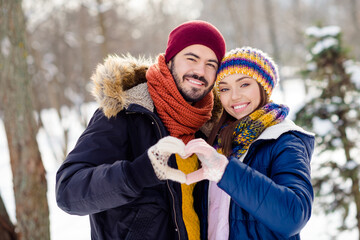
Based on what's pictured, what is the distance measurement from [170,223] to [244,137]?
74 cm

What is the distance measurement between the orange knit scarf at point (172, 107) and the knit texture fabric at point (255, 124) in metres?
0.39

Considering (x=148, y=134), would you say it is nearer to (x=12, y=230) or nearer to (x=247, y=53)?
(x=247, y=53)

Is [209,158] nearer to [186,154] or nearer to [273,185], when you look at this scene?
[186,154]

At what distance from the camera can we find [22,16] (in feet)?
12.0

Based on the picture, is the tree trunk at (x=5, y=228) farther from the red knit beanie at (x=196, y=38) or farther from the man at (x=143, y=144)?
the red knit beanie at (x=196, y=38)

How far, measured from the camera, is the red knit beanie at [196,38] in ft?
8.34

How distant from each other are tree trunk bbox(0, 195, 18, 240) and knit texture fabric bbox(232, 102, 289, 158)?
2.92 metres

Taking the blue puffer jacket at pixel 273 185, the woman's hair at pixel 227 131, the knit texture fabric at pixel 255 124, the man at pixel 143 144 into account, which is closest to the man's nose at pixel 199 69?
the man at pixel 143 144

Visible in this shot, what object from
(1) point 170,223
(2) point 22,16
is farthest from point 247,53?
(2) point 22,16

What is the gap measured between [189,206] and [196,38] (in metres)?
1.33

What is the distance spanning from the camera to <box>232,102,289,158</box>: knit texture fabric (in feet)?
6.45

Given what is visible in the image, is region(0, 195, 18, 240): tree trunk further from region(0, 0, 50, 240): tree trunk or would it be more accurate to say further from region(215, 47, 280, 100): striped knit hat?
region(215, 47, 280, 100): striped knit hat

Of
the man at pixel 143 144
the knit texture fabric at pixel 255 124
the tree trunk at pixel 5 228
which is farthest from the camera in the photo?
the tree trunk at pixel 5 228

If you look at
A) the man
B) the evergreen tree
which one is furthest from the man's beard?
the evergreen tree
